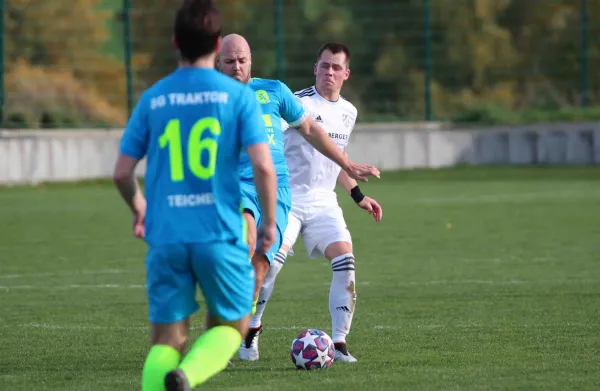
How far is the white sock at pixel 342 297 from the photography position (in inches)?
322

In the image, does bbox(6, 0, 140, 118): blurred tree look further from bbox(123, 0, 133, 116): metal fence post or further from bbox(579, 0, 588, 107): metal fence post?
bbox(579, 0, 588, 107): metal fence post

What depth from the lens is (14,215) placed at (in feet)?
64.3

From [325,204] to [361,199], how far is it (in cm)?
29

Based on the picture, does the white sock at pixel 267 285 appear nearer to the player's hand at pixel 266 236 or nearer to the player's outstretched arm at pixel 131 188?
the player's hand at pixel 266 236

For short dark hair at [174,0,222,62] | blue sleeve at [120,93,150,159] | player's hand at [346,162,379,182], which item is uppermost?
short dark hair at [174,0,222,62]

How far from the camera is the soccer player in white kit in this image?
8.24m

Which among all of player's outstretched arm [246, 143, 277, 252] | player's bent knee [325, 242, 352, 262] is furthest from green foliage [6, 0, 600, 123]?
player's outstretched arm [246, 143, 277, 252]

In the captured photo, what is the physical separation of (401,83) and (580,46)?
170 inches

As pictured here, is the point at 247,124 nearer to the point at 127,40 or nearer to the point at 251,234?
the point at 251,234

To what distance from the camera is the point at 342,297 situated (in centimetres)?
823

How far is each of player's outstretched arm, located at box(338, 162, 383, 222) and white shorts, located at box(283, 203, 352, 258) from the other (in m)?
0.21

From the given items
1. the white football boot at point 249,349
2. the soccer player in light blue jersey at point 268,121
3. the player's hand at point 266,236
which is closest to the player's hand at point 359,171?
the soccer player in light blue jersey at point 268,121

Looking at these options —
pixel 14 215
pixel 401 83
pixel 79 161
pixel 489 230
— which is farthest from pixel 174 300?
pixel 401 83

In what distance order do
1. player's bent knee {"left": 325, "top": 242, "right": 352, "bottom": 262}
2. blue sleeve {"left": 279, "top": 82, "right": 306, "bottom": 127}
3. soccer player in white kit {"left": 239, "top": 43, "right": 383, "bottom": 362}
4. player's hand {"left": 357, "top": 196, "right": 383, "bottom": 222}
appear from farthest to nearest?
player's hand {"left": 357, "top": 196, "right": 383, "bottom": 222} → player's bent knee {"left": 325, "top": 242, "right": 352, "bottom": 262} → soccer player in white kit {"left": 239, "top": 43, "right": 383, "bottom": 362} → blue sleeve {"left": 279, "top": 82, "right": 306, "bottom": 127}
